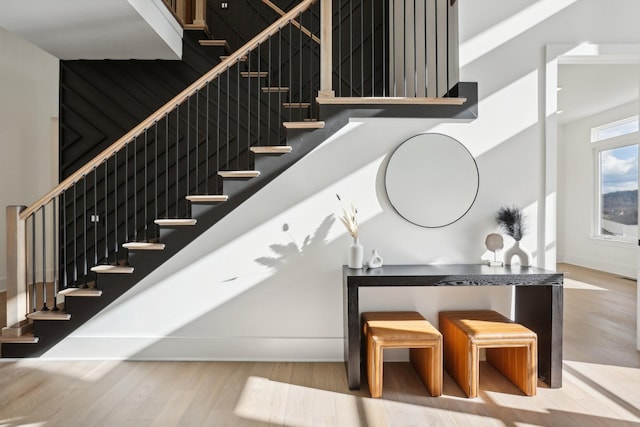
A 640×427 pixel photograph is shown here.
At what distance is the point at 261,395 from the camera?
2799 millimetres

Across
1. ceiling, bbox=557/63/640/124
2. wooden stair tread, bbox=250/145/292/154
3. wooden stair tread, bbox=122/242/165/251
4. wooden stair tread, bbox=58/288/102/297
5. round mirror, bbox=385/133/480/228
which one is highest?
ceiling, bbox=557/63/640/124

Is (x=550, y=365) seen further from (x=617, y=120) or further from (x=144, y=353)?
(x=617, y=120)

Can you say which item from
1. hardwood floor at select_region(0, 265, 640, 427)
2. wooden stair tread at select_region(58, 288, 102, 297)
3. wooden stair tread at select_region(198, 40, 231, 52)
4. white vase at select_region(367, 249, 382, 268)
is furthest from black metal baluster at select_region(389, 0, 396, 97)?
wooden stair tread at select_region(58, 288, 102, 297)

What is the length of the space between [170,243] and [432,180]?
2136mm

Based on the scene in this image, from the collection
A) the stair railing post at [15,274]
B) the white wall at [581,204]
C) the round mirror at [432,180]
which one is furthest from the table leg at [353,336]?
the white wall at [581,204]

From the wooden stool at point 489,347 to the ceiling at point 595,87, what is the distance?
3720 mm

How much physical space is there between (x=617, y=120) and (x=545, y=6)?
16.5 ft

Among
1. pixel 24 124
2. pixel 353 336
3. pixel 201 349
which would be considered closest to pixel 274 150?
pixel 353 336

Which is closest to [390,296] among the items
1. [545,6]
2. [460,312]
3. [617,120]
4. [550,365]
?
[460,312]

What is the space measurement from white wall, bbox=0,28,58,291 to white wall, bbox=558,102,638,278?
9.26 m

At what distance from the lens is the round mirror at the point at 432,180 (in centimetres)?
345

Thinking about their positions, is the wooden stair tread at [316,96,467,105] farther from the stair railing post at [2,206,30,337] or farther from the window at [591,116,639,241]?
the window at [591,116,639,241]

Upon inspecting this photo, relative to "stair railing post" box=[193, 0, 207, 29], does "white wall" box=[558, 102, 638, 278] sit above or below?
below

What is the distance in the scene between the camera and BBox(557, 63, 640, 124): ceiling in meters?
5.36
